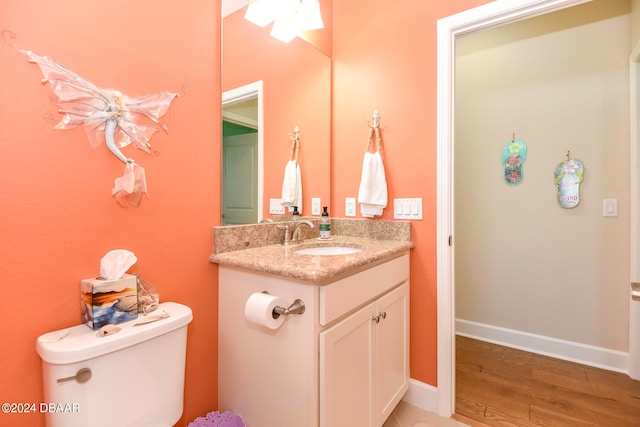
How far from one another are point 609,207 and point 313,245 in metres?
2.05

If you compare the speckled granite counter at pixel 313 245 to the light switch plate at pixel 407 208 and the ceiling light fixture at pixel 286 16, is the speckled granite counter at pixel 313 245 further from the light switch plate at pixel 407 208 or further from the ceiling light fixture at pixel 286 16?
the ceiling light fixture at pixel 286 16

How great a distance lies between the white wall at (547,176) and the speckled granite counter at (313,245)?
119 cm

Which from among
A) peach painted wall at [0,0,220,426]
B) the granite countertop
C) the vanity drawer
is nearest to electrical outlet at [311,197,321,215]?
Answer: the granite countertop

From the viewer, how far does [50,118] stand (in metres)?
0.92

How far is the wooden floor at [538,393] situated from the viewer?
161 centimetres

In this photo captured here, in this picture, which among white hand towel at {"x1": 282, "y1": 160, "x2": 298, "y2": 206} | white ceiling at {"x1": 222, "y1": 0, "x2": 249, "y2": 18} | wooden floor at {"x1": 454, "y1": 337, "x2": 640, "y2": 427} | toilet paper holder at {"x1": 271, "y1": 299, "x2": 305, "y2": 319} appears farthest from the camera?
white hand towel at {"x1": 282, "y1": 160, "x2": 298, "y2": 206}

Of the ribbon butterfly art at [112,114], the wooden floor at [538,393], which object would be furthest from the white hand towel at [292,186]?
the wooden floor at [538,393]

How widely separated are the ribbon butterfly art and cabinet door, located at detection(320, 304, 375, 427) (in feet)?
2.86

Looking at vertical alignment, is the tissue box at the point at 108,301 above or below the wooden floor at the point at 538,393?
above

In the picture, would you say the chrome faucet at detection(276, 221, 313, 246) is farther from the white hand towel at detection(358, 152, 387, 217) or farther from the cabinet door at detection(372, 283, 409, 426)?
the cabinet door at detection(372, 283, 409, 426)

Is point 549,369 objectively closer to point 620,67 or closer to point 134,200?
point 620,67

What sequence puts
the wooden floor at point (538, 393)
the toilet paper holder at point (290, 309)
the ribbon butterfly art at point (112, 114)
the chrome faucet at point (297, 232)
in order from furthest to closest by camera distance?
the chrome faucet at point (297, 232), the wooden floor at point (538, 393), the toilet paper holder at point (290, 309), the ribbon butterfly art at point (112, 114)

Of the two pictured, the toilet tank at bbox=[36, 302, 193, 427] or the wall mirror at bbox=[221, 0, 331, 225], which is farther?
the wall mirror at bbox=[221, 0, 331, 225]

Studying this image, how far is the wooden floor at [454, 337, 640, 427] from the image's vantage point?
1605 millimetres
